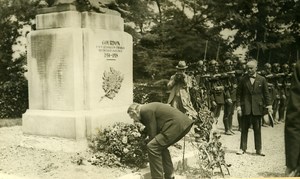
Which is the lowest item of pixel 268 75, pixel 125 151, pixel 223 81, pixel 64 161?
pixel 64 161

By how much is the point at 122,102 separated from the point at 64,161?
154cm

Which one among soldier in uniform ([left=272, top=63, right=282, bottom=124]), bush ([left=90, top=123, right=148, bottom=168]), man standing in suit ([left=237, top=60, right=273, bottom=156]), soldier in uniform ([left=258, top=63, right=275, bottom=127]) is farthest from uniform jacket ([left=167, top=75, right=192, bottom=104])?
soldier in uniform ([left=272, top=63, right=282, bottom=124])

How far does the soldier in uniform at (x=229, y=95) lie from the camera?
8.37 m

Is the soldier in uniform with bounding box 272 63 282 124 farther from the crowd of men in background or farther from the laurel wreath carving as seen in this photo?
the laurel wreath carving

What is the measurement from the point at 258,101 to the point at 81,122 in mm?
2661

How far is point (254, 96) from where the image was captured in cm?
623

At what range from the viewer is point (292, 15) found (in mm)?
6531

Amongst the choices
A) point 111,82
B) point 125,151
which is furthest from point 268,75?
point 125,151

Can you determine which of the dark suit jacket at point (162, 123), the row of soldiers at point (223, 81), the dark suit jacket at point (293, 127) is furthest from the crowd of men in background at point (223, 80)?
the dark suit jacket at point (293, 127)

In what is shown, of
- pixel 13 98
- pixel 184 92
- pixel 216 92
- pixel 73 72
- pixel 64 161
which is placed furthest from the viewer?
pixel 13 98

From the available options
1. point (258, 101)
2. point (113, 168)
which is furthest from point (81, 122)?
point (258, 101)

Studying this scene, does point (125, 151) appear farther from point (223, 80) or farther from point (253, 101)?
point (223, 80)

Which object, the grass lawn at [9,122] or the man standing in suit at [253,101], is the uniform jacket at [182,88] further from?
the grass lawn at [9,122]

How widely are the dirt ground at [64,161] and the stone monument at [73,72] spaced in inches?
7.0
